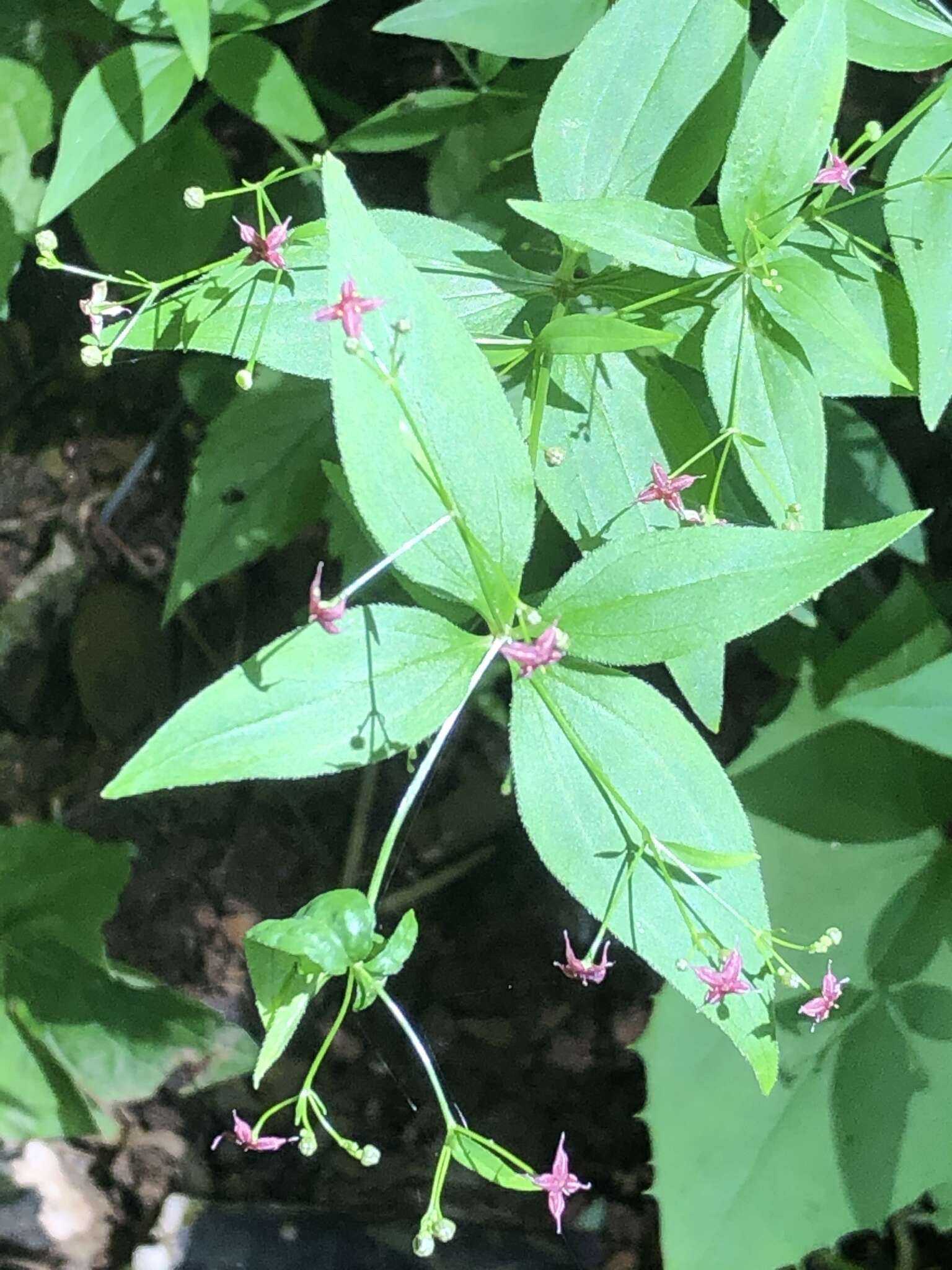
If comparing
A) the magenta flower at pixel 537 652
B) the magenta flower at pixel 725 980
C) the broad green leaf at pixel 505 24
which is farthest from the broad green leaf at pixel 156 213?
the magenta flower at pixel 725 980

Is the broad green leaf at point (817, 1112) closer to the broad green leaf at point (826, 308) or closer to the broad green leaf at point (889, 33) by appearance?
the broad green leaf at point (826, 308)

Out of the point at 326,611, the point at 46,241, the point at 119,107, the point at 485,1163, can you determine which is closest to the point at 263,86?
the point at 119,107

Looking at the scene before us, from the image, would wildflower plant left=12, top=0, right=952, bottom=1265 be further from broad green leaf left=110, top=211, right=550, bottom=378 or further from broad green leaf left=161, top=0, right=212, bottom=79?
broad green leaf left=161, top=0, right=212, bottom=79

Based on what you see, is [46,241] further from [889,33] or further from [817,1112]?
[817,1112]

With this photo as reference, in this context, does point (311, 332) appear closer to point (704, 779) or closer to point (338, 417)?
point (338, 417)

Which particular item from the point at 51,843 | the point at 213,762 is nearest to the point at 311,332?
the point at 213,762
